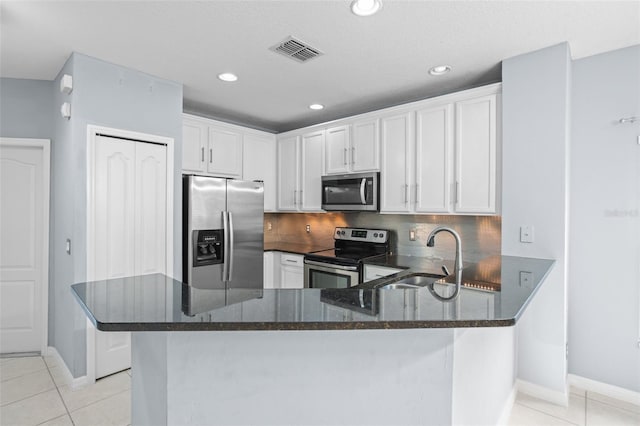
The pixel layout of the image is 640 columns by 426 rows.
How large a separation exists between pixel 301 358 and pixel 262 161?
3.50m

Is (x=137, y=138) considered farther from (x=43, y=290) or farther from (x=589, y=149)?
(x=589, y=149)

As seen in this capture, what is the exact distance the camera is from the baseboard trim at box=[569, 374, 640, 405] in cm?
249

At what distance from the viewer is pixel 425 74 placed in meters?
2.99

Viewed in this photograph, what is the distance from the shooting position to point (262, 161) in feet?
14.7

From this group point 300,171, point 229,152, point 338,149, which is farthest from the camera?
point 300,171

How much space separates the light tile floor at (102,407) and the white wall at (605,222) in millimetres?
304

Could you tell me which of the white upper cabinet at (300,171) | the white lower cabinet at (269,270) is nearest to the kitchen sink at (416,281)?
the white upper cabinet at (300,171)

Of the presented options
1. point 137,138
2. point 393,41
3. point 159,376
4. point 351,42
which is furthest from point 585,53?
point 137,138

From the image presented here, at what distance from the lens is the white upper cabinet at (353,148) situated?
3.65m

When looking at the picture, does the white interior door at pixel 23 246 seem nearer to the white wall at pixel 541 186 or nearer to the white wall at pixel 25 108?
the white wall at pixel 25 108

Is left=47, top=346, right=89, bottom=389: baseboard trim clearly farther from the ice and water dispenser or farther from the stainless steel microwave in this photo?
the stainless steel microwave

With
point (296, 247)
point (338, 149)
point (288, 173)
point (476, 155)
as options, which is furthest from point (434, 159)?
point (296, 247)

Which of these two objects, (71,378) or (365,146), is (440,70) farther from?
(71,378)

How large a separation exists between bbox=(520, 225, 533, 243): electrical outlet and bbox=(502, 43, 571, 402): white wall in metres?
0.03
